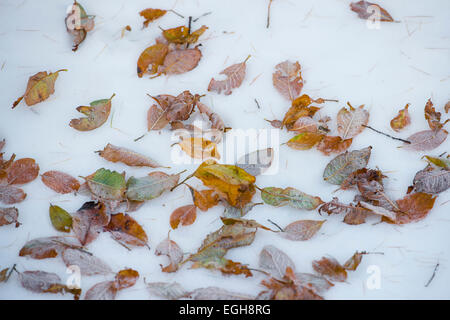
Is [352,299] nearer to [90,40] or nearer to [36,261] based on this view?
[36,261]

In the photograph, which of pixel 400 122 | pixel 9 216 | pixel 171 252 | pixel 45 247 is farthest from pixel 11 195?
pixel 400 122

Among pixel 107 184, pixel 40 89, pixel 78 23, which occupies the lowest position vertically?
pixel 107 184

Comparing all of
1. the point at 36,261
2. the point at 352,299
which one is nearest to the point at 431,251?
the point at 352,299

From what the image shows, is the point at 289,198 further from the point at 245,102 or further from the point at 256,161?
the point at 245,102

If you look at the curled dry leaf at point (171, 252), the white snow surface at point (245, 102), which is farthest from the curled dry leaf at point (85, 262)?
the curled dry leaf at point (171, 252)

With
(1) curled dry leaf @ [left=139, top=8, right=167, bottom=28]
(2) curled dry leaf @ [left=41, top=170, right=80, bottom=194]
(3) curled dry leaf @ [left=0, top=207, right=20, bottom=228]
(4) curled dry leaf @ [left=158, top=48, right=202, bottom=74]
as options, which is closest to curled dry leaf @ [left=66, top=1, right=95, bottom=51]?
(1) curled dry leaf @ [left=139, top=8, right=167, bottom=28]

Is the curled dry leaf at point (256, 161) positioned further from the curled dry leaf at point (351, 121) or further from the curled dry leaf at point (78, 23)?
the curled dry leaf at point (78, 23)
